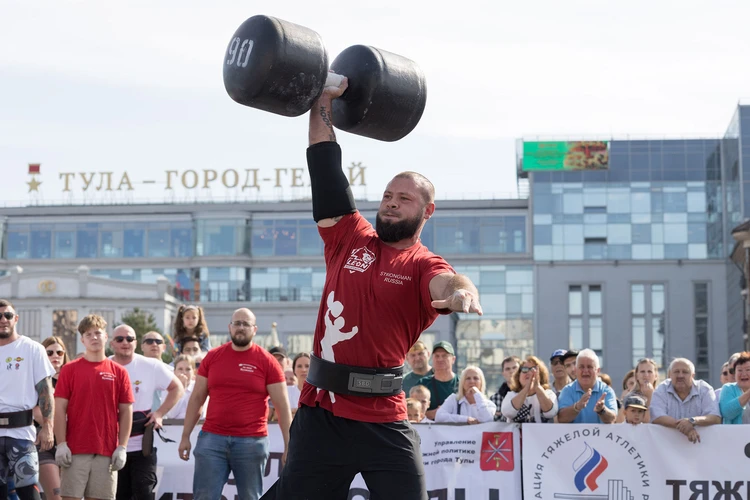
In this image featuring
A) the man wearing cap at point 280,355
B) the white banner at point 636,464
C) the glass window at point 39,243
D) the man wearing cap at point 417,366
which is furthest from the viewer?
the glass window at point 39,243

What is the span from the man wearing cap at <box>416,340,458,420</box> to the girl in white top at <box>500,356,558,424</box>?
3.38ft

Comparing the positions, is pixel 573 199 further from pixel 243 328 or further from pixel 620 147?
pixel 243 328

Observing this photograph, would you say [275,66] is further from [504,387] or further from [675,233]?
[675,233]

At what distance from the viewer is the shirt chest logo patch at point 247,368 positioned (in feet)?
33.4

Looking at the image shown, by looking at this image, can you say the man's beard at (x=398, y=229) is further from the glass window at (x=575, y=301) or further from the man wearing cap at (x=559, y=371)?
the glass window at (x=575, y=301)

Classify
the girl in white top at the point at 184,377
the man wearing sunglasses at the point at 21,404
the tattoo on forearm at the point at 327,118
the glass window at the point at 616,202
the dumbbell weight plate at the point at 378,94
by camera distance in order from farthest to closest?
1. the glass window at the point at 616,202
2. the girl in white top at the point at 184,377
3. the man wearing sunglasses at the point at 21,404
4. the dumbbell weight plate at the point at 378,94
5. the tattoo on forearm at the point at 327,118

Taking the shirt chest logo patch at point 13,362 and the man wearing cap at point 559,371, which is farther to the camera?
the man wearing cap at point 559,371

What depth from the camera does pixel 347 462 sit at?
219 inches

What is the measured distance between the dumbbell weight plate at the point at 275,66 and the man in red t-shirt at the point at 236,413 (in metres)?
4.40

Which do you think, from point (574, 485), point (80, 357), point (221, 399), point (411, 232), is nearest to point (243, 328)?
point (221, 399)

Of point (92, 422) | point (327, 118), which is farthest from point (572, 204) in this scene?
point (327, 118)

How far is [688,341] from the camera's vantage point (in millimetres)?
78500

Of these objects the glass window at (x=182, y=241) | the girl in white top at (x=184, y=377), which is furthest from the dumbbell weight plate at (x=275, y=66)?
the glass window at (x=182, y=241)

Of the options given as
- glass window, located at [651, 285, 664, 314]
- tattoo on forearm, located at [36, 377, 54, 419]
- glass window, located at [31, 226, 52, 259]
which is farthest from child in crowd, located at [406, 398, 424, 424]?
glass window, located at [31, 226, 52, 259]
